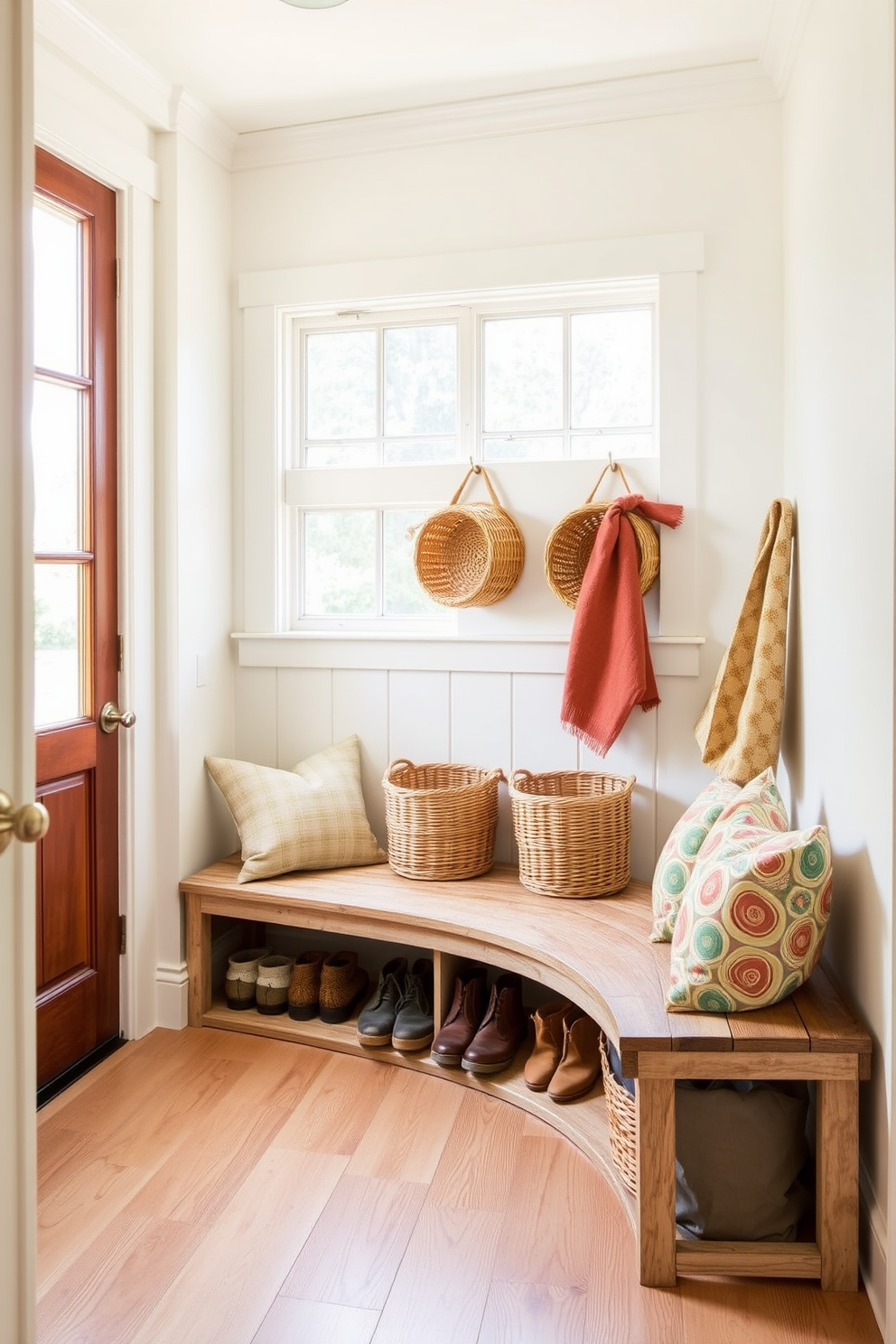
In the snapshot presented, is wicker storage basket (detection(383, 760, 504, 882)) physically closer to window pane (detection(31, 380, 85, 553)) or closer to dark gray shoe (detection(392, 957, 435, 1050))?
dark gray shoe (detection(392, 957, 435, 1050))

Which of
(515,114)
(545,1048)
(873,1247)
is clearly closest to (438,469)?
(515,114)

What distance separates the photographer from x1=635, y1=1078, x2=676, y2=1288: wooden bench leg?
176cm

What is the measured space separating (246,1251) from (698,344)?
2377 millimetres

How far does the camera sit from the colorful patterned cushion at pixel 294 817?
2811 millimetres

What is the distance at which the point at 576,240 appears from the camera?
2783 millimetres

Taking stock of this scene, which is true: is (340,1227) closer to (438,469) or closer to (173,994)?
(173,994)

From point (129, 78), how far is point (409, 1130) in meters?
2.68

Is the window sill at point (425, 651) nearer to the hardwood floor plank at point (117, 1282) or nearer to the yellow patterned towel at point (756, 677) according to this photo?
the yellow patterned towel at point (756, 677)

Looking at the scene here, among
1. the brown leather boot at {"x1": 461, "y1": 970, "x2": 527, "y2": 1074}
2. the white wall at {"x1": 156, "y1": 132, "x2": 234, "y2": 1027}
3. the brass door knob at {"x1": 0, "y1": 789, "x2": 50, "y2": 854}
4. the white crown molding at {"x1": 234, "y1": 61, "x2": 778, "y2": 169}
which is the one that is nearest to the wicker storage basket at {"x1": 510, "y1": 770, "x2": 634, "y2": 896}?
the brown leather boot at {"x1": 461, "y1": 970, "x2": 527, "y2": 1074}

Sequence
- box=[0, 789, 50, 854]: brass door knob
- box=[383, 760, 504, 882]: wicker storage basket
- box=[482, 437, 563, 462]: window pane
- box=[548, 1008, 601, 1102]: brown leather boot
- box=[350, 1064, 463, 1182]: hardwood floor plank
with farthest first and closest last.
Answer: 1. box=[482, 437, 563, 462]: window pane
2. box=[383, 760, 504, 882]: wicker storage basket
3. box=[548, 1008, 601, 1102]: brown leather boot
4. box=[350, 1064, 463, 1182]: hardwood floor plank
5. box=[0, 789, 50, 854]: brass door knob

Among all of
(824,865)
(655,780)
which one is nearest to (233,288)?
(655,780)

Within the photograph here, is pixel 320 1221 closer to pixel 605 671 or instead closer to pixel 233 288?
pixel 605 671

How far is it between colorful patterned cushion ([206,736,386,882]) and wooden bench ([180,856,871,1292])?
5 centimetres

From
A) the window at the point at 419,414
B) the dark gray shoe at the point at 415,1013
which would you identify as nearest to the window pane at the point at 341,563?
the window at the point at 419,414
